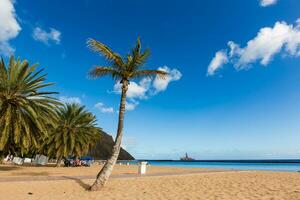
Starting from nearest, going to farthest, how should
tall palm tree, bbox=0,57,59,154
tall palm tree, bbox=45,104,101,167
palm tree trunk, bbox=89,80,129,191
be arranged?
1. palm tree trunk, bbox=89,80,129,191
2. tall palm tree, bbox=0,57,59,154
3. tall palm tree, bbox=45,104,101,167

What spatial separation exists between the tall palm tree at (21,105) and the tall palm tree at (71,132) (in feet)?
49.2

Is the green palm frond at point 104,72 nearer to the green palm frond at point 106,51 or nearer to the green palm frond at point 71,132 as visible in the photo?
the green palm frond at point 106,51

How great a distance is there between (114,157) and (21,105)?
10.8 metres

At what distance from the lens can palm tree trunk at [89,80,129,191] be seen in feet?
44.8

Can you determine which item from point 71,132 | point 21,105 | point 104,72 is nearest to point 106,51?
point 104,72

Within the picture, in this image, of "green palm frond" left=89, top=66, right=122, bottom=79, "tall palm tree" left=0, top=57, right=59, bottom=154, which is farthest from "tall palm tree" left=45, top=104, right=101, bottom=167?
"green palm frond" left=89, top=66, right=122, bottom=79

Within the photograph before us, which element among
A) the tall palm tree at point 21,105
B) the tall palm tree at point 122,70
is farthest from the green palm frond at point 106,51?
the tall palm tree at point 21,105

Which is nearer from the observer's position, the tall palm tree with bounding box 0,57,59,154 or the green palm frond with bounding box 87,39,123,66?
the green palm frond with bounding box 87,39,123,66

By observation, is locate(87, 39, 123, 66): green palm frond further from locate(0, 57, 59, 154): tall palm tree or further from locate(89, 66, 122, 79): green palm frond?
locate(0, 57, 59, 154): tall palm tree

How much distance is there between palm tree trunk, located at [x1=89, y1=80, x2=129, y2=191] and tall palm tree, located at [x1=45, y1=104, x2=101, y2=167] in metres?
23.3

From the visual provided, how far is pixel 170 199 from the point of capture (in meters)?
11.3

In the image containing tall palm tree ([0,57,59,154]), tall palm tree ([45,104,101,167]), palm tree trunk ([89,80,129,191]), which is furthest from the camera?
tall palm tree ([45,104,101,167])

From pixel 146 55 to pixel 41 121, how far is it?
11.1 m

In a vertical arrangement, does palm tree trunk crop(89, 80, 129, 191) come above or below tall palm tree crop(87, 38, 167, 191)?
below
